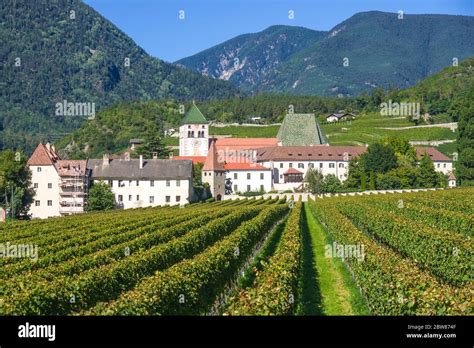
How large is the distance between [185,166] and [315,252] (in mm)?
58665

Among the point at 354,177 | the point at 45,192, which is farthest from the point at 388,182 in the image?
the point at 45,192

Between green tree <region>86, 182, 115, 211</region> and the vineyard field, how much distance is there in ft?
151

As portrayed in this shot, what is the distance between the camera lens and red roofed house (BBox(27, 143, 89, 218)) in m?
88.1

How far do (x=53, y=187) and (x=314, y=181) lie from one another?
38.8 meters

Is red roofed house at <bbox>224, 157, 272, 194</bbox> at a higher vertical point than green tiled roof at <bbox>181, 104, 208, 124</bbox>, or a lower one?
lower

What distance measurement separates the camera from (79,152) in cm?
17238

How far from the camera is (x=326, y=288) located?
2616 cm

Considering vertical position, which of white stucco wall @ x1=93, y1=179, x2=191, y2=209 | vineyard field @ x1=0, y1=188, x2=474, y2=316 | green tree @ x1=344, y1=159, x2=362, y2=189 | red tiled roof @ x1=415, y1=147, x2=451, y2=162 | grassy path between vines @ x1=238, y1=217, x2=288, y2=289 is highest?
red tiled roof @ x1=415, y1=147, x2=451, y2=162

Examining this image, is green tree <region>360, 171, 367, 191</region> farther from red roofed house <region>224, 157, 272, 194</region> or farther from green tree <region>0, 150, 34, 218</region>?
green tree <region>0, 150, 34, 218</region>

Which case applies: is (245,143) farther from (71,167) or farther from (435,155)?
(71,167)

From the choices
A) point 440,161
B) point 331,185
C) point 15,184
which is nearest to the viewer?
point 15,184

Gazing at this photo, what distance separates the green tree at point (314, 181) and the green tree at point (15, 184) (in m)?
41.1

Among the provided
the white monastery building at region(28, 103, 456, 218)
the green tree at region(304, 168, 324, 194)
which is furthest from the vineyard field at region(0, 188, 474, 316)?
the green tree at region(304, 168, 324, 194)
